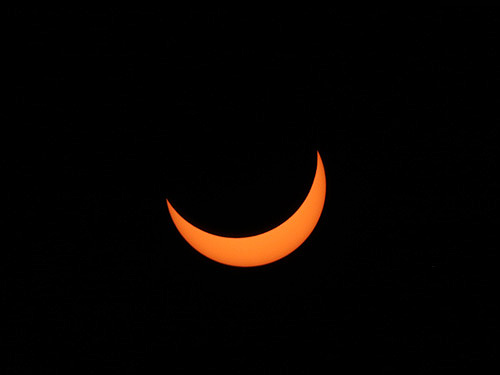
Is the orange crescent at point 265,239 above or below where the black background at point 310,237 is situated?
below

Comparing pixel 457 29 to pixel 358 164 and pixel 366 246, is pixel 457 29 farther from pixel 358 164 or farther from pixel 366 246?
pixel 366 246

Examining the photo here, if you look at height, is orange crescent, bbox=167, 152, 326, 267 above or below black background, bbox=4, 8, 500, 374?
below

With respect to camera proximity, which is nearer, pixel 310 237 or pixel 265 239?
pixel 265 239

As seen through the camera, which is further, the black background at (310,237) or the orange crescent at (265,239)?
the black background at (310,237)

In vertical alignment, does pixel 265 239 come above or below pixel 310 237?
below
